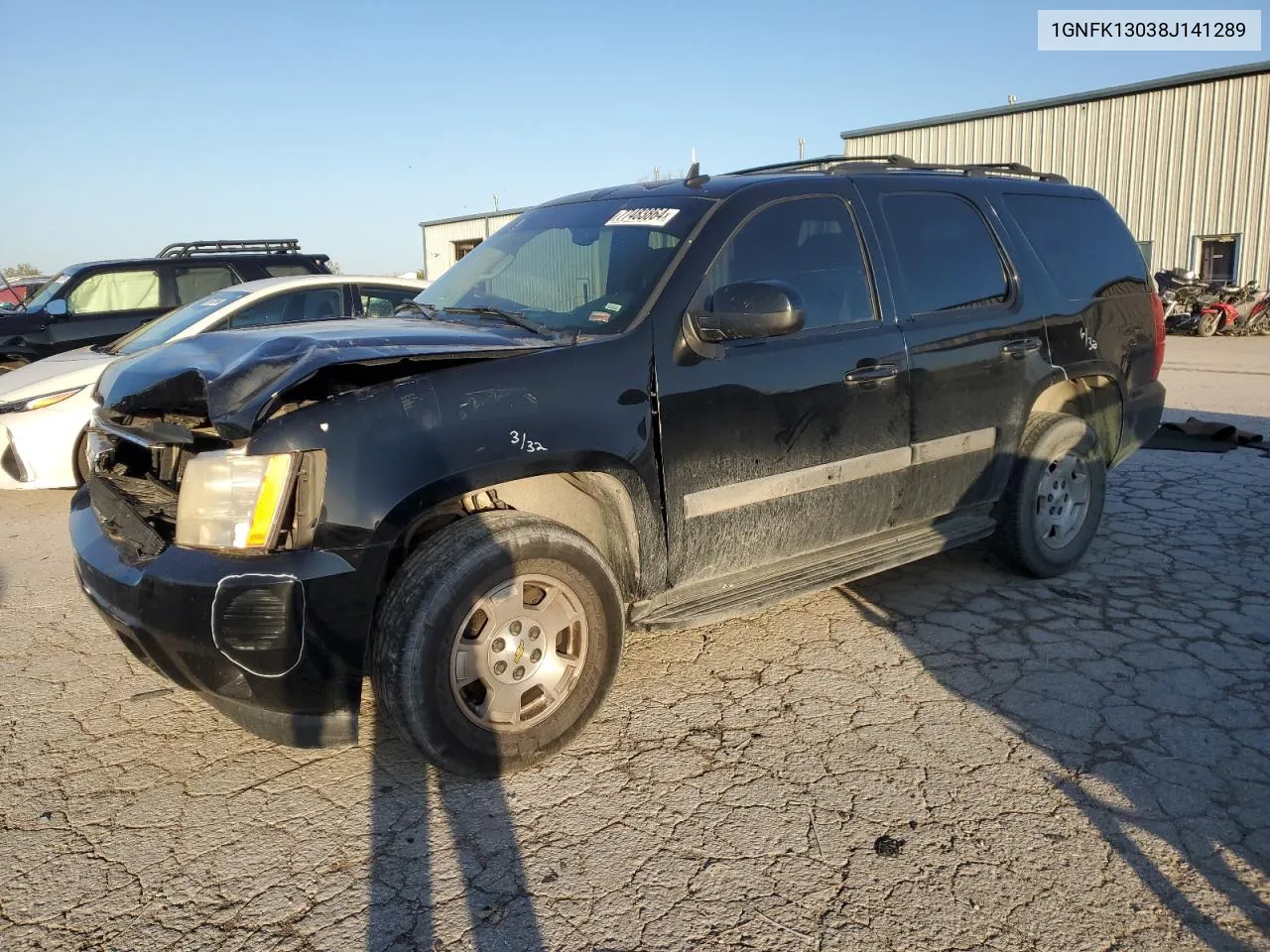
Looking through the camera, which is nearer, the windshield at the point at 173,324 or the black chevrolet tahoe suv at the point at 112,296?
the windshield at the point at 173,324

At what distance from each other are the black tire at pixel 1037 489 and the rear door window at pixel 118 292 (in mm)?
7960

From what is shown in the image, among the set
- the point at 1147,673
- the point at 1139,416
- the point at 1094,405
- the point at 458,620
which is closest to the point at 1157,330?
the point at 1139,416

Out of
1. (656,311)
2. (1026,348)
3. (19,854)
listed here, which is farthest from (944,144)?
(19,854)

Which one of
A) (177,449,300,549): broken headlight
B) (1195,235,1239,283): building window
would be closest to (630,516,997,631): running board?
(177,449,300,549): broken headlight

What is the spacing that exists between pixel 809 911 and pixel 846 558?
1.74 metres

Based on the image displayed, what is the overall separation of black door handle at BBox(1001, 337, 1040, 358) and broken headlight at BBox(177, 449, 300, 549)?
318cm

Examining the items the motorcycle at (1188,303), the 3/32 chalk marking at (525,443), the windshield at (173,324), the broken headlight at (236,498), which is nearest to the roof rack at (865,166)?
the 3/32 chalk marking at (525,443)

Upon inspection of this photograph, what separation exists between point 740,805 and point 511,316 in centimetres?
195

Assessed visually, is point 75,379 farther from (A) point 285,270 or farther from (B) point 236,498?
(B) point 236,498

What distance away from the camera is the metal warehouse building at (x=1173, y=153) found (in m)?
20.5

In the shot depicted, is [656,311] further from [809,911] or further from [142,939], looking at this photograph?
[142,939]

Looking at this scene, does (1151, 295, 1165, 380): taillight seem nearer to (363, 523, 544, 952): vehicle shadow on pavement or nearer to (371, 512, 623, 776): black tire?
(371, 512, 623, 776): black tire

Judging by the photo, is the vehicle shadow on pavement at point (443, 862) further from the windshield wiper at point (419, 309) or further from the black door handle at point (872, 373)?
the black door handle at point (872, 373)

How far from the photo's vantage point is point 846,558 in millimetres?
3859
